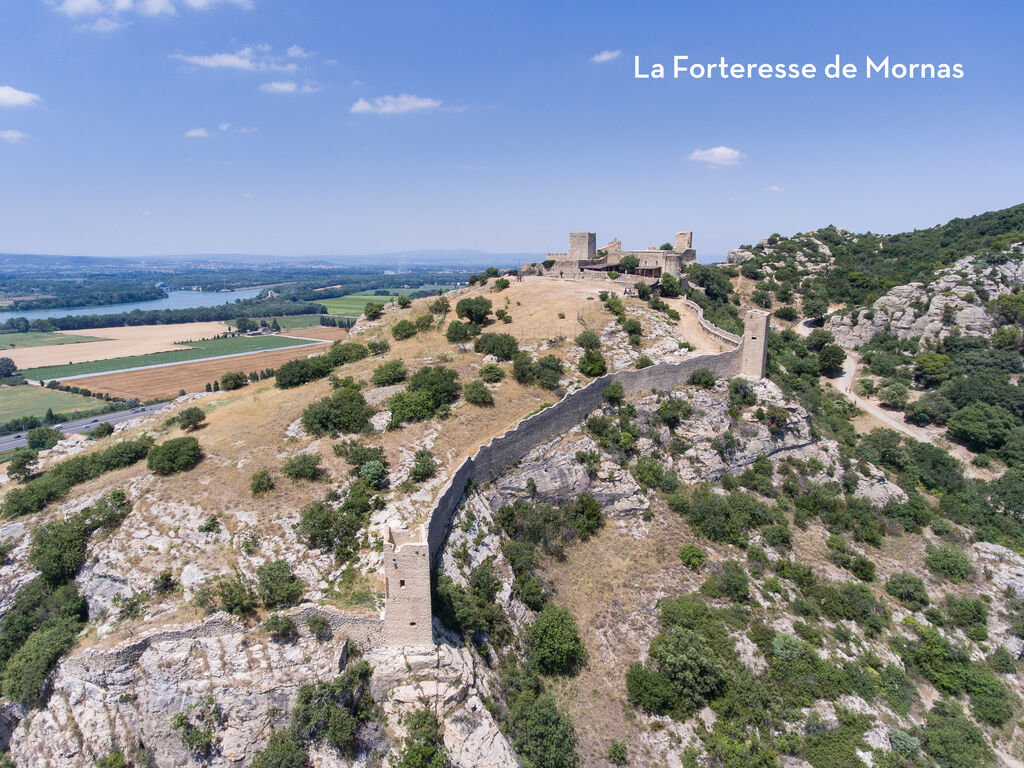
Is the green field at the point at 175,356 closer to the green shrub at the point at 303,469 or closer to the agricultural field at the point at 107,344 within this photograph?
the agricultural field at the point at 107,344

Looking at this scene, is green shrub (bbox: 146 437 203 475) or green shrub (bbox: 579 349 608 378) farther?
green shrub (bbox: 579 349 608 378)

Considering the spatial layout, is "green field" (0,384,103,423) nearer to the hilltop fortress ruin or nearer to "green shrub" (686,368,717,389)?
the hilltop fortress ruin

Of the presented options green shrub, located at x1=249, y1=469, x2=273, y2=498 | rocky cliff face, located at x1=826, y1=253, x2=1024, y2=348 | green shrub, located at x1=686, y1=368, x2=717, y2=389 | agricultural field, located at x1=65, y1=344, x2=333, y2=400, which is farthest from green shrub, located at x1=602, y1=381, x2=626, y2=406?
agricultural field, located at x1=65, y1=344, x2=333, y2=400

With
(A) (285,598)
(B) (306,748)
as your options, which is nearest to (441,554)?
(A) (285,598)

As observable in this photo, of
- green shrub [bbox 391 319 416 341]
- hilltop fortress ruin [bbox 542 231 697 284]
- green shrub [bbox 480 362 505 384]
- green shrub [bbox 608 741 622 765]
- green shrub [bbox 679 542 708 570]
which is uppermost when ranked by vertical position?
hilltop fortress ruin [bbox 542 231 697 284]

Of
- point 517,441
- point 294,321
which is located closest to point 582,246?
point 517,441

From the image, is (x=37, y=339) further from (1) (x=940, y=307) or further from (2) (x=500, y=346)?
(1) (x=940, y=307)
